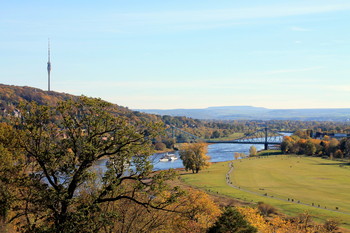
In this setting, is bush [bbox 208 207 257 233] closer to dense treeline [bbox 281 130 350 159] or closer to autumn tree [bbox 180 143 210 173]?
autumn tree [bbox 180 143 210 173]

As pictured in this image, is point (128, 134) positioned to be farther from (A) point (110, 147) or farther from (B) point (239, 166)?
(B) point (239, 166)

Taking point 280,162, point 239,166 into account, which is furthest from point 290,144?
point 239,166

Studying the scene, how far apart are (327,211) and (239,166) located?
54.2 meters

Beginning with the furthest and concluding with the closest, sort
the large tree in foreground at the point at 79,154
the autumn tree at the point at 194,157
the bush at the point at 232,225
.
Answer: the autumn tree at the point at 194,157
the bush at the point at 232,225
the large tree in foreground at the point at 79,154

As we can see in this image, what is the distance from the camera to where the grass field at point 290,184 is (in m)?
51.2

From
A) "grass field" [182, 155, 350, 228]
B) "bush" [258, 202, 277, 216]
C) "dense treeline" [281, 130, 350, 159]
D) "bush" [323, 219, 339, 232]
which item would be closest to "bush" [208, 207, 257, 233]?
Answer: "bush" [323, 219, 339, 232]

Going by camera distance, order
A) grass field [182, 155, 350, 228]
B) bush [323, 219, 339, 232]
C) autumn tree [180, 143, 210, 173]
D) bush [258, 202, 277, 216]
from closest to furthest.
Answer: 1. bush [323, 219, 339, 232]
2. bush [258, 202, 277, 216]
3. grass field [182, 155, 350, 228]
4. autumn tree [180, 143, 210, 173]

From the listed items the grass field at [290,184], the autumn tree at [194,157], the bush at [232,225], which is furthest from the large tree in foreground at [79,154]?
the autumn tree at [194,157]

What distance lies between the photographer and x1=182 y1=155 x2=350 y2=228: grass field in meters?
51.2

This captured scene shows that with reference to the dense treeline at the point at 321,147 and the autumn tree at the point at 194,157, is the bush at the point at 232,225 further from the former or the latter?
the dense treeline at the point at 321,147

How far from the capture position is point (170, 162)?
123250 mm

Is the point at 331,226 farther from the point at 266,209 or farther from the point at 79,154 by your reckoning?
the point at 79,154

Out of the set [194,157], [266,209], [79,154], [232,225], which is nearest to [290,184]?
[194,157]

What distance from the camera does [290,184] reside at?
7438 cm
